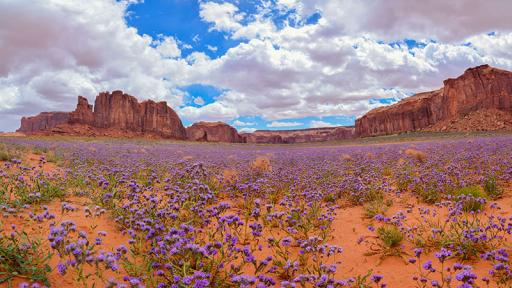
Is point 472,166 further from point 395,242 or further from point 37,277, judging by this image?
point 37,277

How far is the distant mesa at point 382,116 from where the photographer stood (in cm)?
7919

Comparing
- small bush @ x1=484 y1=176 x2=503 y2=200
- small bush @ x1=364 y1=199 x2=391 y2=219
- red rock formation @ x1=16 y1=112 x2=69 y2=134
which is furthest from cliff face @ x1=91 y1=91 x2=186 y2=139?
small bush @ x1=484 y1=176 x2=503 y2=200

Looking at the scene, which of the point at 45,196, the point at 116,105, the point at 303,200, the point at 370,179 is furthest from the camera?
the point at 116,105

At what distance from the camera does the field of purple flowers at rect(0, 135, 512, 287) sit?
3.29 m

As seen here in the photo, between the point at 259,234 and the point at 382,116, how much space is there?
151220 millimetres

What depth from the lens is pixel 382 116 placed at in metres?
142

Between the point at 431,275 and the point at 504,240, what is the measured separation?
167cm

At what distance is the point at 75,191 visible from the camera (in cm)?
665

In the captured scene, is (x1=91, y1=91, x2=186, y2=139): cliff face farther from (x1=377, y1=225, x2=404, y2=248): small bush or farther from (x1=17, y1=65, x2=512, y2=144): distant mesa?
(x1=377, y1=225, x2=404, y2=248): small bush

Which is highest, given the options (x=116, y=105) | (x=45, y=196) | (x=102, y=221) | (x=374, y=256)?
(x=116, y=105)

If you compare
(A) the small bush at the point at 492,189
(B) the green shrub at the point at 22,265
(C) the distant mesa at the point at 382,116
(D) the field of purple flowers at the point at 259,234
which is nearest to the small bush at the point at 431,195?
(D) the field of purple flowers at the point at 259,234

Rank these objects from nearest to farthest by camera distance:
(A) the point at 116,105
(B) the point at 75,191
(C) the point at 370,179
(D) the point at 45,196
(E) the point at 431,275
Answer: (E) the point at 431,275 < (D) the point at 45,196 < (B) the point at 75,191 < (C) the point at 370,179 < (A) the point at 116,105

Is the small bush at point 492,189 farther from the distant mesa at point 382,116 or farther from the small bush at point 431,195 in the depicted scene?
the distant mesa at point 382,116

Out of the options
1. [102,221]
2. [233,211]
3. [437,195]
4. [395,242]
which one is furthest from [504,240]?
[102,221]
